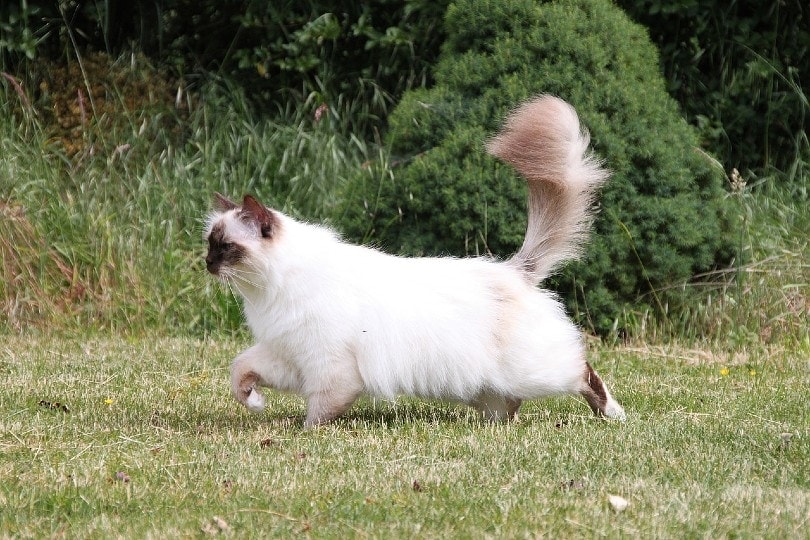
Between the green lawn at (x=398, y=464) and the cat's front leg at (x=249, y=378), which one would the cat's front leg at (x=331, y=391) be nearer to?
the green lawn at (x=398, y=464)

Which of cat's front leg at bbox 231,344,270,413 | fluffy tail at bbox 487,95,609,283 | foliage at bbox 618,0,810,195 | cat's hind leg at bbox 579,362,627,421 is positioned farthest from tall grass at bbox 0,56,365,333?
cat's hind leg at bbox 579,362,627,421

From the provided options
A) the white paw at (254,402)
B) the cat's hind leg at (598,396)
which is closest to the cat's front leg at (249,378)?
the white paw at (254,402)

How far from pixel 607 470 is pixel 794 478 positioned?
676 millimetres

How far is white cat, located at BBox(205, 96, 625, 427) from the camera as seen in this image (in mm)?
5285

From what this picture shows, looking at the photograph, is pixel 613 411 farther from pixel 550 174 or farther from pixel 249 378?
pixel 249 378

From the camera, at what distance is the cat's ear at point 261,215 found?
17.3ft

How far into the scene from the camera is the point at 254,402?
5.43 m

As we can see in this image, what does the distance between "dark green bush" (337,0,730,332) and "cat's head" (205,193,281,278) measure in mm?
2737

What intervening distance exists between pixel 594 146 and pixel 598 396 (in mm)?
2861

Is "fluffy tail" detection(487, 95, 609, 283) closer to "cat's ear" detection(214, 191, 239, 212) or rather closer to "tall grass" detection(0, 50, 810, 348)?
"cat's ear" detection(214, 191, 239, 212)

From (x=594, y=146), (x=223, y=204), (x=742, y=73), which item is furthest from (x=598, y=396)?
(x=742, y=73)

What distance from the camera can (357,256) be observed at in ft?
18.1

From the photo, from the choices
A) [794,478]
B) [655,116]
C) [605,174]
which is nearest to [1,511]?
[794,478]

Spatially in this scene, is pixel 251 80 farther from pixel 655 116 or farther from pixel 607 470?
pixel 607 470
